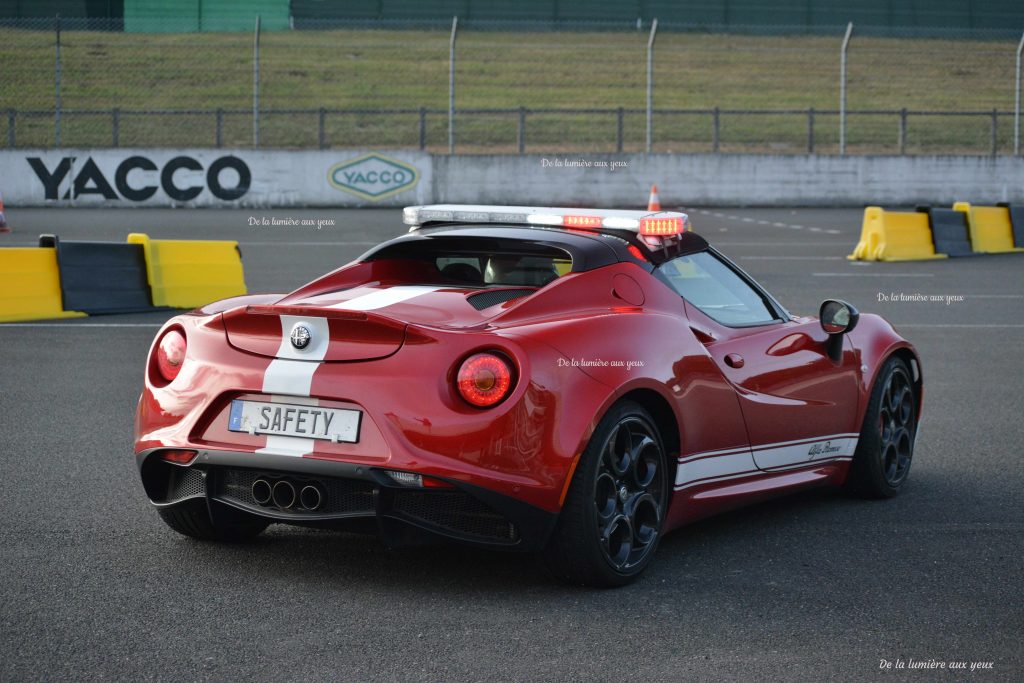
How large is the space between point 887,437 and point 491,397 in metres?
2.54

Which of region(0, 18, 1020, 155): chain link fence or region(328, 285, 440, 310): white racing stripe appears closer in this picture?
region(328, 285, 440, 310): white racing stripe

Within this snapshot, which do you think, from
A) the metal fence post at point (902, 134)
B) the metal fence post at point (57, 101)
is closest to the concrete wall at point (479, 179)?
the metal fence post at point (57, 101)

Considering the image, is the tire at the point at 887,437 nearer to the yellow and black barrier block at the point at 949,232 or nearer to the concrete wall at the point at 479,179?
the yellow and black barrier block at the point at 949,232

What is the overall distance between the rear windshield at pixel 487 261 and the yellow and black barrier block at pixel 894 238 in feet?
45.7

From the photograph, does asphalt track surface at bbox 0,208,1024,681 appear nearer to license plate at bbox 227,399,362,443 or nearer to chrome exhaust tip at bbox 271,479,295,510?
chrome exhaust tip at bbox 271,479,295,510

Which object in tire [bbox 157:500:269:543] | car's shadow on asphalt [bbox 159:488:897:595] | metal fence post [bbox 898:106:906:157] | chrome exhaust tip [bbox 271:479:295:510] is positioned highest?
metal fence post [bbox 898:106:906:157]

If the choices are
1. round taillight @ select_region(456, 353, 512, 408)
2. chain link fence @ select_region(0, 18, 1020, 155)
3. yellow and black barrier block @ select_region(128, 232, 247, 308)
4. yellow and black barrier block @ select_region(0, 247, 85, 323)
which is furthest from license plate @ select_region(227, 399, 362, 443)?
chain link fence @ select_region(0, 18, 1020, 155)

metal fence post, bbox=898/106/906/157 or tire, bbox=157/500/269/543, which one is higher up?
metal fence post, bbox=898/106/906/157

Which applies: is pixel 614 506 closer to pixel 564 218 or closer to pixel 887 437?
pixel 564 218

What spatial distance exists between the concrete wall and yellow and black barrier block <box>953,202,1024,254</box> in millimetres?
9165

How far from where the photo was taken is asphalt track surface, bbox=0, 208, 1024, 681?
4.00m

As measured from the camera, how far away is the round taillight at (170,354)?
493 cm

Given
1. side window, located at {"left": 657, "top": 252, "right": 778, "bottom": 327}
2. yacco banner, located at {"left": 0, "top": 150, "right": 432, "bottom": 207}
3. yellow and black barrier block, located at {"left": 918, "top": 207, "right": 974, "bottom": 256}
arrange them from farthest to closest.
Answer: yacco banner, located at {"left": 0, "top": 150, "right": 432, "bottom": 207}
yellow and black barrier block, located at {"left": 918, "top": 207, "right": 974, "bottom": 256}
side window, located at {"left": 657, "top": 252, "right": 778, "bottom": 327}

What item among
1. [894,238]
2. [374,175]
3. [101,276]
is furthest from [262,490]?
[374,175]
